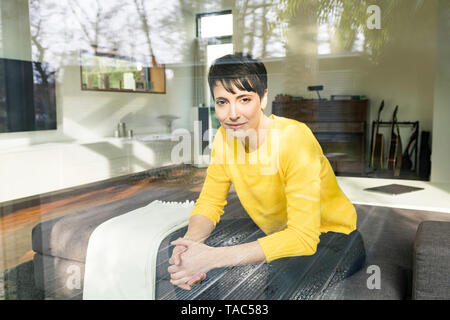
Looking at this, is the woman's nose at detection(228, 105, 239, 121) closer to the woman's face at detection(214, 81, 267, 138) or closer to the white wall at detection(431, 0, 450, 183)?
the woman's face at detection(214, 81, 267, 138)

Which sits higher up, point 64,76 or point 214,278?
point 64,76

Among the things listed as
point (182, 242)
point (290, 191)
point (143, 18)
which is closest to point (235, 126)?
point (290, 191)

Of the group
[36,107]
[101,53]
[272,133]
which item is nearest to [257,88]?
[272,133]

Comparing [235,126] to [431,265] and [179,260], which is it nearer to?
[179,260]

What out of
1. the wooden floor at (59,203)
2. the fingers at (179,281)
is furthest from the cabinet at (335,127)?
the fingers at (179,281)

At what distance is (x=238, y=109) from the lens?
48.8 inches

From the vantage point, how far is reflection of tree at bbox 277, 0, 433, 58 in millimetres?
1164

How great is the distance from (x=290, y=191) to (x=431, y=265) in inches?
16.5

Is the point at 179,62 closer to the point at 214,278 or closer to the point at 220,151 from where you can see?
the point at 220,151

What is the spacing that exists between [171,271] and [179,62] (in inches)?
29.7

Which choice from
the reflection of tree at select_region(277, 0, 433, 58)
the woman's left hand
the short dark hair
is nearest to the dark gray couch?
the woman's left hand

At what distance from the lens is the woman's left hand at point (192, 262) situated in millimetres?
1274

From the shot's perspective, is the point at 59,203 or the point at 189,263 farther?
the point at 59,203

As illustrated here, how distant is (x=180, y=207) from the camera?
1432 mm
